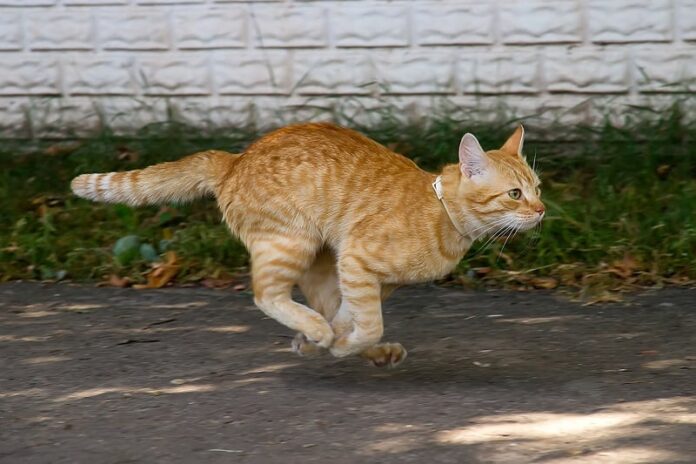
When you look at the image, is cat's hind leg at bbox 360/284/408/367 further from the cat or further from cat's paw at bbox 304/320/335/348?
cat's paw at bbox 304/320/335/348

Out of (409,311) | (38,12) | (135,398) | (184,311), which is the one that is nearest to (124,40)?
(38,12)

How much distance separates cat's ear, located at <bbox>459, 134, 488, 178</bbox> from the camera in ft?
18.2

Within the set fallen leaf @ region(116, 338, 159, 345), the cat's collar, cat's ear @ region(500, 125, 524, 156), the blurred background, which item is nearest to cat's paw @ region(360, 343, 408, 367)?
the cat's collar

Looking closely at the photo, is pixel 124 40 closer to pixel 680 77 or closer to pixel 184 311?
pixel 184 311

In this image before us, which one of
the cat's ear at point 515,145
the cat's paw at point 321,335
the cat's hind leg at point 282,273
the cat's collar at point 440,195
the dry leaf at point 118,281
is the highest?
the cat's ear at point 515,145

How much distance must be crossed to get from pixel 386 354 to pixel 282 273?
64cm

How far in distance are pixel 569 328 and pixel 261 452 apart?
2.36 m

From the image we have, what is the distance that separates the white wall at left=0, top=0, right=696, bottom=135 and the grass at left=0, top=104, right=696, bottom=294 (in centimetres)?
24

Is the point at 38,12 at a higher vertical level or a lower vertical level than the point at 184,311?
higher

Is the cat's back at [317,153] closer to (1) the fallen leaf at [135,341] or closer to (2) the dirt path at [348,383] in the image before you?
(2) the dirt path at [348,383]

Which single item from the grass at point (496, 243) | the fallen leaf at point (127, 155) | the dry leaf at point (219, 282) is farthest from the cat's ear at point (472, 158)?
the fallen leaf at point (127, 155)

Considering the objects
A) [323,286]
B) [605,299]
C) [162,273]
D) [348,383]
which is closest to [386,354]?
[348,383]

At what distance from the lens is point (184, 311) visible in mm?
7199

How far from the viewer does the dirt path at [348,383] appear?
486cm
